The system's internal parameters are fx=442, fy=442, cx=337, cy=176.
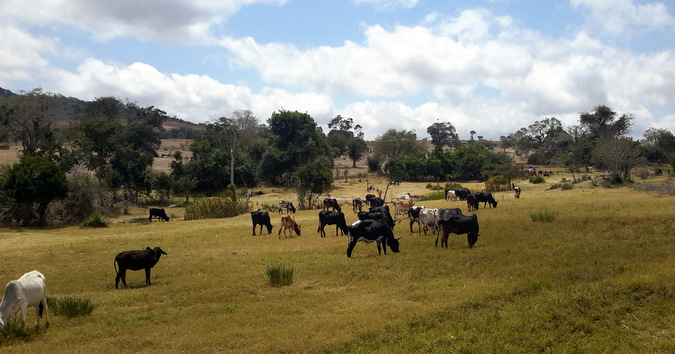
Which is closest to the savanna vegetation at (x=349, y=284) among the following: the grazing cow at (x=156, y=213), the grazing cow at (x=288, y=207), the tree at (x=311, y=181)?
the grazing cow at (x=156, y=213)

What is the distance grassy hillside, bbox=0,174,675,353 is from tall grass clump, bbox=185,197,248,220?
16772mm

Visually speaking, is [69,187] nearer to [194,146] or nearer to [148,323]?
[194,146]

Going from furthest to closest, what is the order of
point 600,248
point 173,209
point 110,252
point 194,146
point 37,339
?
point 194,146
point 173,209
point 110,252
point 600,248
point 37,339

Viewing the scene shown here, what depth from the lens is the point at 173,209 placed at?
153 feet

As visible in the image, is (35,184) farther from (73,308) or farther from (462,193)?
(462,193)

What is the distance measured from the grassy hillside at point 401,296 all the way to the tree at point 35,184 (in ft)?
49.8

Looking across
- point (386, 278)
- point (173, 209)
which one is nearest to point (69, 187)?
point (173, 209)

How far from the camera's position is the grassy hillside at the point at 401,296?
25.7 ft

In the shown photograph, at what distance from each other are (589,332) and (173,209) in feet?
145

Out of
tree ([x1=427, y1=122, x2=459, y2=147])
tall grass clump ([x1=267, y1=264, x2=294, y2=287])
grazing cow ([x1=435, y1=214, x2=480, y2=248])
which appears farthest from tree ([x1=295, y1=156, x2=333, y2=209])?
tree ([x1=427, y1=122, x2=459, y2=147])

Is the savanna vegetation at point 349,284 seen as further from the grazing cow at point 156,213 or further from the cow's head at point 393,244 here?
the grazing cow at point 156,213

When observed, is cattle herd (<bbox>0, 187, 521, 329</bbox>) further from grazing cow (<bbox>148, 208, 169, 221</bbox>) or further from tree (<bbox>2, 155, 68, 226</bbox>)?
tree (<bbox>2, 155, 68, 226</bbox>)

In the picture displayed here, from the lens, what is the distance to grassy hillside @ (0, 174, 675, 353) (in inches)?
308

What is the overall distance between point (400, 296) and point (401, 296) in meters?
0.02
